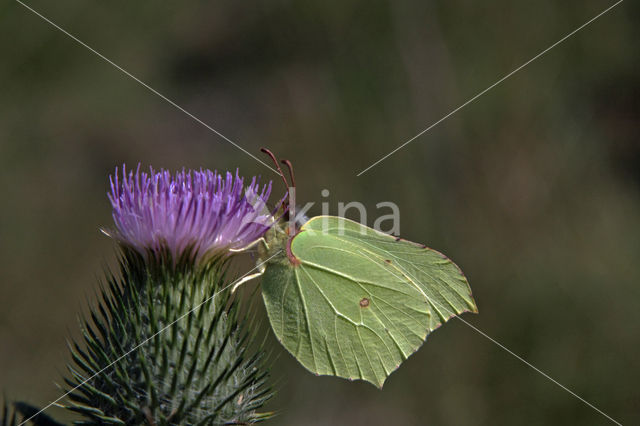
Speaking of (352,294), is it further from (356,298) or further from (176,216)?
(176,216)

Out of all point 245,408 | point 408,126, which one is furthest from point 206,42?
point 245,408

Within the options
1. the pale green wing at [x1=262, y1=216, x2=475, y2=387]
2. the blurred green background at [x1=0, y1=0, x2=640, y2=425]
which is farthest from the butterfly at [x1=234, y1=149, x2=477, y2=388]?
the blurred green background at [x1=0, y1=0, x2=640, y2=425]

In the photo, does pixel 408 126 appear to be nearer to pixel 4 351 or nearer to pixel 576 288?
pixel 576 288

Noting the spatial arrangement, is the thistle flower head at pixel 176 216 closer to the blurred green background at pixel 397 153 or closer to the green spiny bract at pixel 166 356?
the green spiny bract at pixel 166 356

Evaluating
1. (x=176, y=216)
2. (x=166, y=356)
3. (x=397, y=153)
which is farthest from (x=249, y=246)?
(x=397, y=153)

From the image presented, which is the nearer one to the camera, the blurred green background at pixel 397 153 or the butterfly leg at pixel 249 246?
the butterfly leg at pixel 249 246

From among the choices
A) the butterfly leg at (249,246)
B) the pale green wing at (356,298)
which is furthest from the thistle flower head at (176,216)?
the pale green wing at (356,298)

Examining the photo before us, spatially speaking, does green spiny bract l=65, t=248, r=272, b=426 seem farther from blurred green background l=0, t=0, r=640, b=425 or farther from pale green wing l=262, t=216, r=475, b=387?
blurred green background l=0, t=0, r=640, b=425
